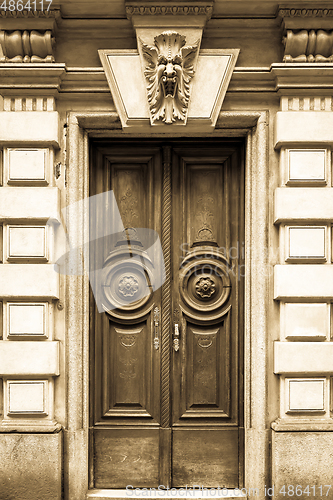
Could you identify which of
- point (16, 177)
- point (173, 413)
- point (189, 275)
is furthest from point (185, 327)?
point (16, 177)

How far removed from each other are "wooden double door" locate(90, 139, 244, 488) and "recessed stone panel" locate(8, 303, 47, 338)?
49 cm

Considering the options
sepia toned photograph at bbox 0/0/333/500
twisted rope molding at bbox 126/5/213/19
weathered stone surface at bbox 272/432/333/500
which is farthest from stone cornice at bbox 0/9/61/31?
weathered stone surface at bbox 272/432/333/500

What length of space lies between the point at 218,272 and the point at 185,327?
618 millimetres

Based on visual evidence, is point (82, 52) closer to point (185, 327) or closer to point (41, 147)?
point (41, 147)

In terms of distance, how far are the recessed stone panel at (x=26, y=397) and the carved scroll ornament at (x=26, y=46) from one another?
2.91 meters

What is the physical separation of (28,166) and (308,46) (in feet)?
9.01

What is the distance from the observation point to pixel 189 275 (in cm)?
400

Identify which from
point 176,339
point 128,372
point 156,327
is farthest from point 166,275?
point 128,372

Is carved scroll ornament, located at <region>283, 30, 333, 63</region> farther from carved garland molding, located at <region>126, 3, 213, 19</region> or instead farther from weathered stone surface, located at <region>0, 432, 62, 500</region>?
weathered stone surface, located at <region>0, 432, 62, 500</region>

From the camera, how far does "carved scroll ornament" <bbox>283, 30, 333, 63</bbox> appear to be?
3.70 metres

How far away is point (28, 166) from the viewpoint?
12.2 ft

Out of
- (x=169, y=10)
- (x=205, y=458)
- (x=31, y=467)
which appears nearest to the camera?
(x=31, y=467)

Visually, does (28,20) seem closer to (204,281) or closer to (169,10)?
(169,10)

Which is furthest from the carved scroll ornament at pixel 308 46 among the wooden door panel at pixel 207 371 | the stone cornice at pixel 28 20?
the wooden door panel at pixel 207 371
